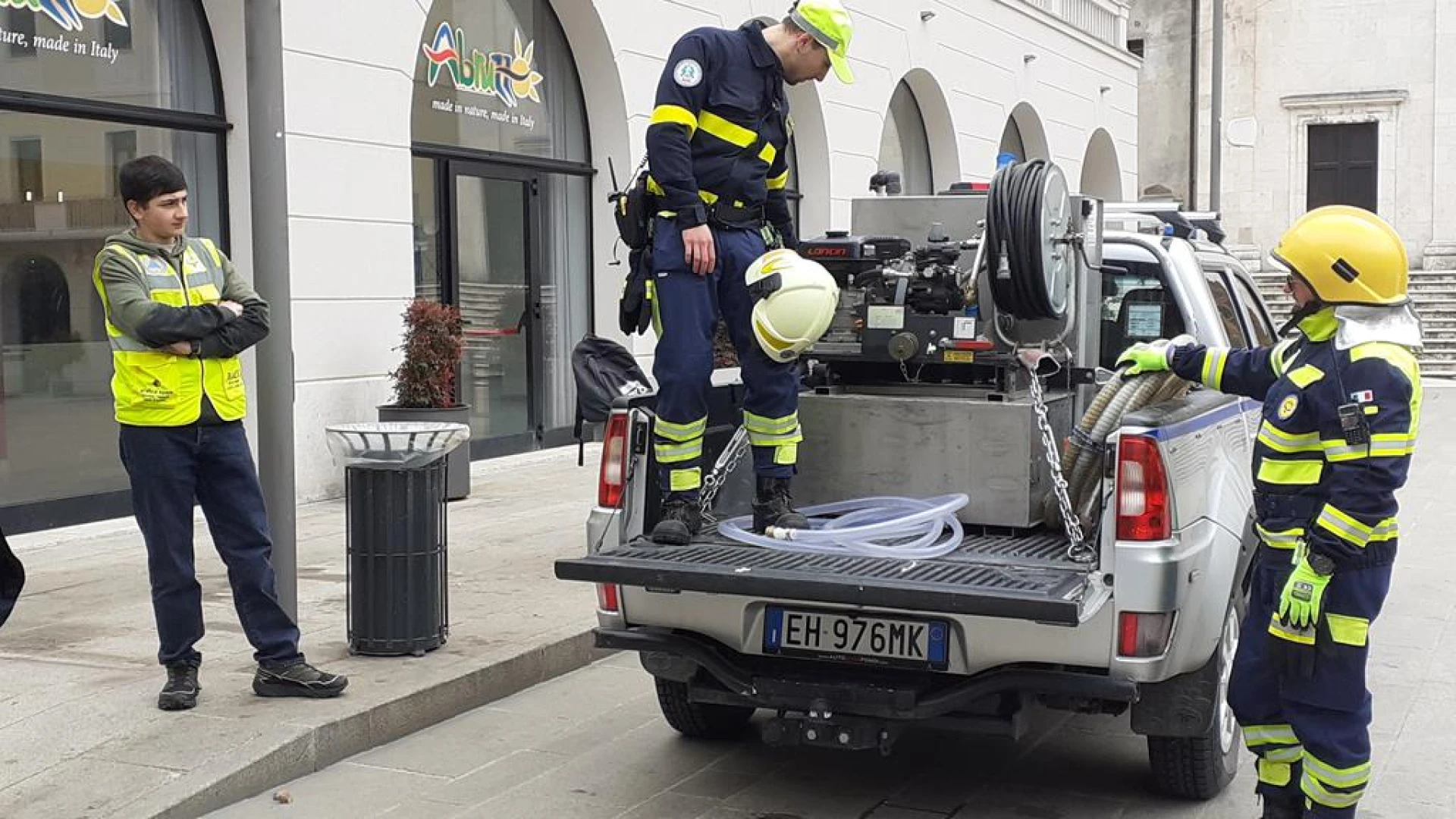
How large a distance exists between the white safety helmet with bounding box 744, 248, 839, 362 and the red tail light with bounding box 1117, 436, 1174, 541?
1.21 meters

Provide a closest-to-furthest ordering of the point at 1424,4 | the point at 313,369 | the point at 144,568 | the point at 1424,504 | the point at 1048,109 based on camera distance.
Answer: the point at 144,568
the point at 313,369
the point at 1424,504
the point at 1048,109
the point at 1424,4

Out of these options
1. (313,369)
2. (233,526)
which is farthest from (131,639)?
(313,369)

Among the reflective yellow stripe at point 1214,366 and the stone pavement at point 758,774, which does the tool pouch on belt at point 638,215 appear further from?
the reflective yellow stripe at point 1214,366

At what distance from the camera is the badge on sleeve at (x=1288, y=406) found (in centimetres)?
437

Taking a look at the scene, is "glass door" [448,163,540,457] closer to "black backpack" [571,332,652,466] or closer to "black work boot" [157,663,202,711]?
"black backpack" [571,332,652,466]

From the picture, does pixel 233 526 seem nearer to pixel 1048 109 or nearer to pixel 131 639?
pixel 131 639

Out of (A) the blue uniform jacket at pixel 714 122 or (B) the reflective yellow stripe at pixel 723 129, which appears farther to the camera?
(B) the reflective yellow stripe at pixel 723 129

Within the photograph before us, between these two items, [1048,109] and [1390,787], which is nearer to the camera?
[1390,787]

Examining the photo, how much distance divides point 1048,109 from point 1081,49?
2.06 metres

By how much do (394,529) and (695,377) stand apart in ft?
5.17

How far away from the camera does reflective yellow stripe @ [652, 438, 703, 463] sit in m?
5.41

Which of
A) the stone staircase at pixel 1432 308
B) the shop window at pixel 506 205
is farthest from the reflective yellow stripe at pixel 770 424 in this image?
the stone staircase at pixel 1432 308

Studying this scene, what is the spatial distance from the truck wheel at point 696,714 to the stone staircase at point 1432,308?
907 inches

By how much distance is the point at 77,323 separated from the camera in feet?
32.0
